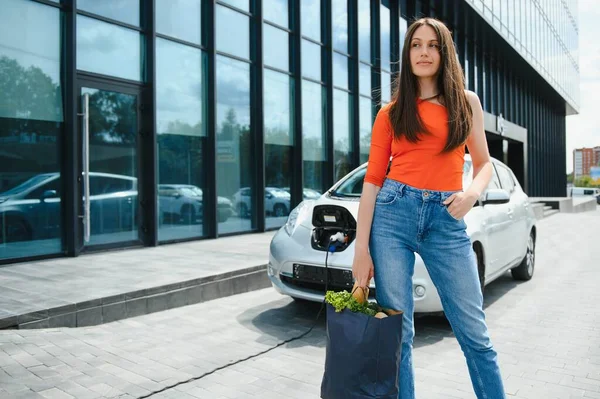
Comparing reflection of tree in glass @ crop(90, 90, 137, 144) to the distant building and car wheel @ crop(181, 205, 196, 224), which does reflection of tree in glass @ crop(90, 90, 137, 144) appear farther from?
the distant building

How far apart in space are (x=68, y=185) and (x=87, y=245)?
39.3 inches

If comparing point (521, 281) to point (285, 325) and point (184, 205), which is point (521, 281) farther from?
point (184, 205)

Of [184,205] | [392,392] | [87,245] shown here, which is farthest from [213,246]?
[392,392]

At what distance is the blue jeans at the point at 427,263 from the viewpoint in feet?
7.36

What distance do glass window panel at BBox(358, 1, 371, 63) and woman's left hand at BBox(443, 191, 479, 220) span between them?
1431 centimetres

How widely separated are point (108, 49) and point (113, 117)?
1121 millimetres

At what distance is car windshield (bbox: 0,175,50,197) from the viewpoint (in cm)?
746

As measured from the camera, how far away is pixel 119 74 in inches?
351

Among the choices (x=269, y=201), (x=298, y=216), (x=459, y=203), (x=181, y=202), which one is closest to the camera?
(x=459, y=203)

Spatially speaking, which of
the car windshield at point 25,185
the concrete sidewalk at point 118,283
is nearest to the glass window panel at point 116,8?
the car windshield at point 25,185

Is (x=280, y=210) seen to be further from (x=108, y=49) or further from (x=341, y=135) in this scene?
(x=108, y=49)

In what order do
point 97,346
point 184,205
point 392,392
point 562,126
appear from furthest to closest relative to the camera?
1. point 562,126
2. point 184,205
3. point 97,346
4. point 392,392

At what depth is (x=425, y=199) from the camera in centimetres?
224

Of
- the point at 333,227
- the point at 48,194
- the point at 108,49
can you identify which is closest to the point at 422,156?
the point at 333,227
